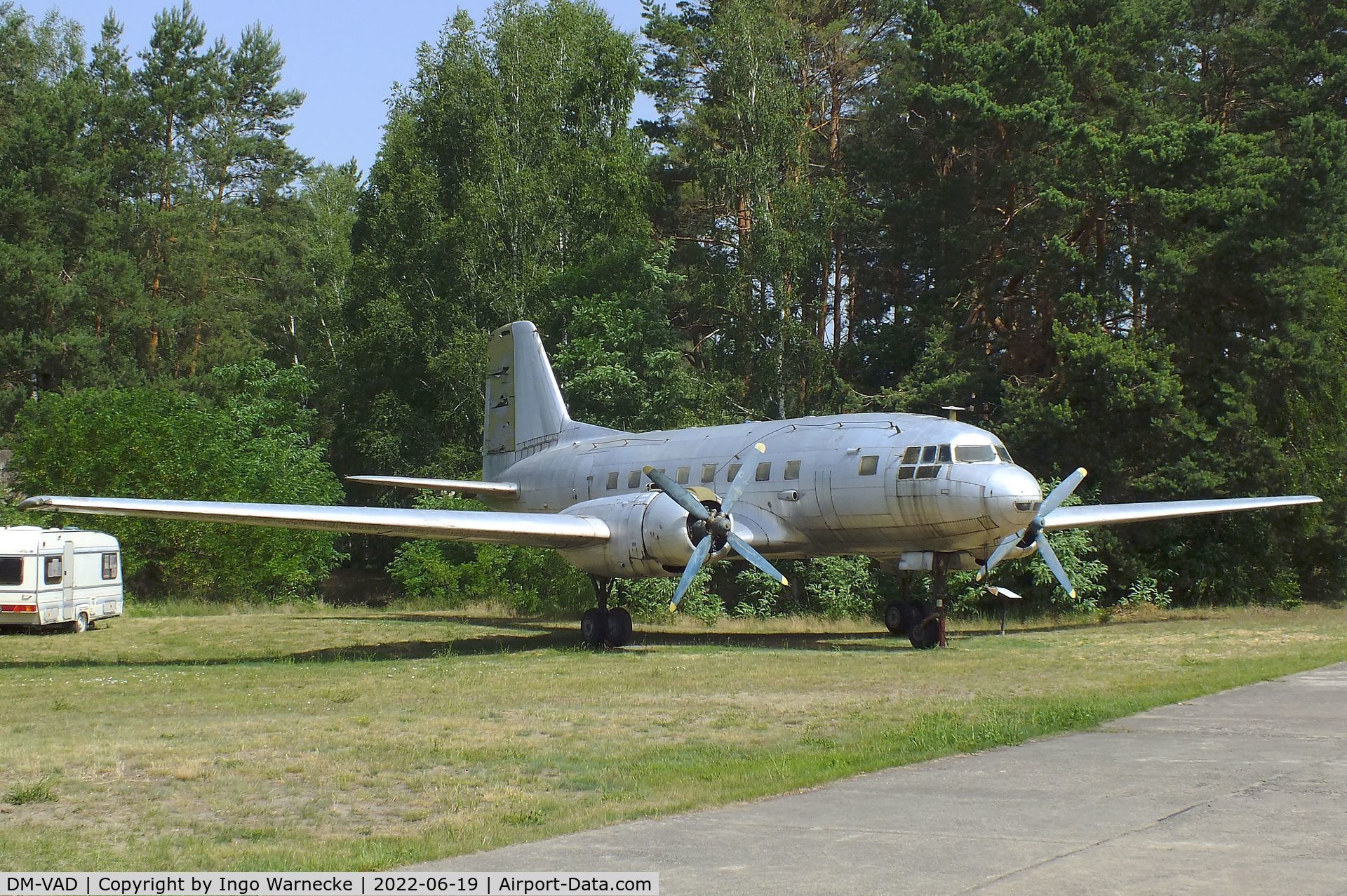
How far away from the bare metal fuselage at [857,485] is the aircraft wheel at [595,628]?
9.03 ft

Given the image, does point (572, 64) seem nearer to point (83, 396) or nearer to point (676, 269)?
point (676, 269)

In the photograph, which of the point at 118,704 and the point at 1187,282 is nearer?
the point at 118,704

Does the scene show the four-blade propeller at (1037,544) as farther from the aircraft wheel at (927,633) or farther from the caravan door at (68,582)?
the caravan door at (68,582)

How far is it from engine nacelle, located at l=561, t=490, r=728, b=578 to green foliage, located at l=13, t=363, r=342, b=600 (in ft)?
60.3

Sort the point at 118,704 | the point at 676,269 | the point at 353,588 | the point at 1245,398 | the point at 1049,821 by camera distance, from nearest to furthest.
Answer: the point at 1049,821 < the point at 118,704 < the point at 1245,398 < the point at 676,269 < the point at 353,588

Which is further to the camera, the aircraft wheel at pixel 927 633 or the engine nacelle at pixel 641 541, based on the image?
the aircraft wheel at pixel 927 633

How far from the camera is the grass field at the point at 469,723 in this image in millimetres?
8062

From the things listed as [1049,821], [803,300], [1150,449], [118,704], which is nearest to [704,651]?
[118,704]

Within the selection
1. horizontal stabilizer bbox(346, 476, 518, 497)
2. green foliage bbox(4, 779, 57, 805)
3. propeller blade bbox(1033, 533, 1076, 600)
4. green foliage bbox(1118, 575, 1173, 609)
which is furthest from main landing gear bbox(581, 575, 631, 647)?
green foliage bbox(1118, 575, 1173, 609)

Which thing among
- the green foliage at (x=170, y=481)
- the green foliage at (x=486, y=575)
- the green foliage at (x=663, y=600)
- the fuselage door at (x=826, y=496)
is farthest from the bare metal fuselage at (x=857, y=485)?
the green foliage at (x=170, y=481)

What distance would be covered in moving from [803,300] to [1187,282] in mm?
13974

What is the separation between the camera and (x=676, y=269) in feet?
160

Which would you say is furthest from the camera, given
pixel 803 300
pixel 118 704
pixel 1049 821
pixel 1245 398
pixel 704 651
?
pixel 803 300

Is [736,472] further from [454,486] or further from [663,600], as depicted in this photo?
[663,600]
